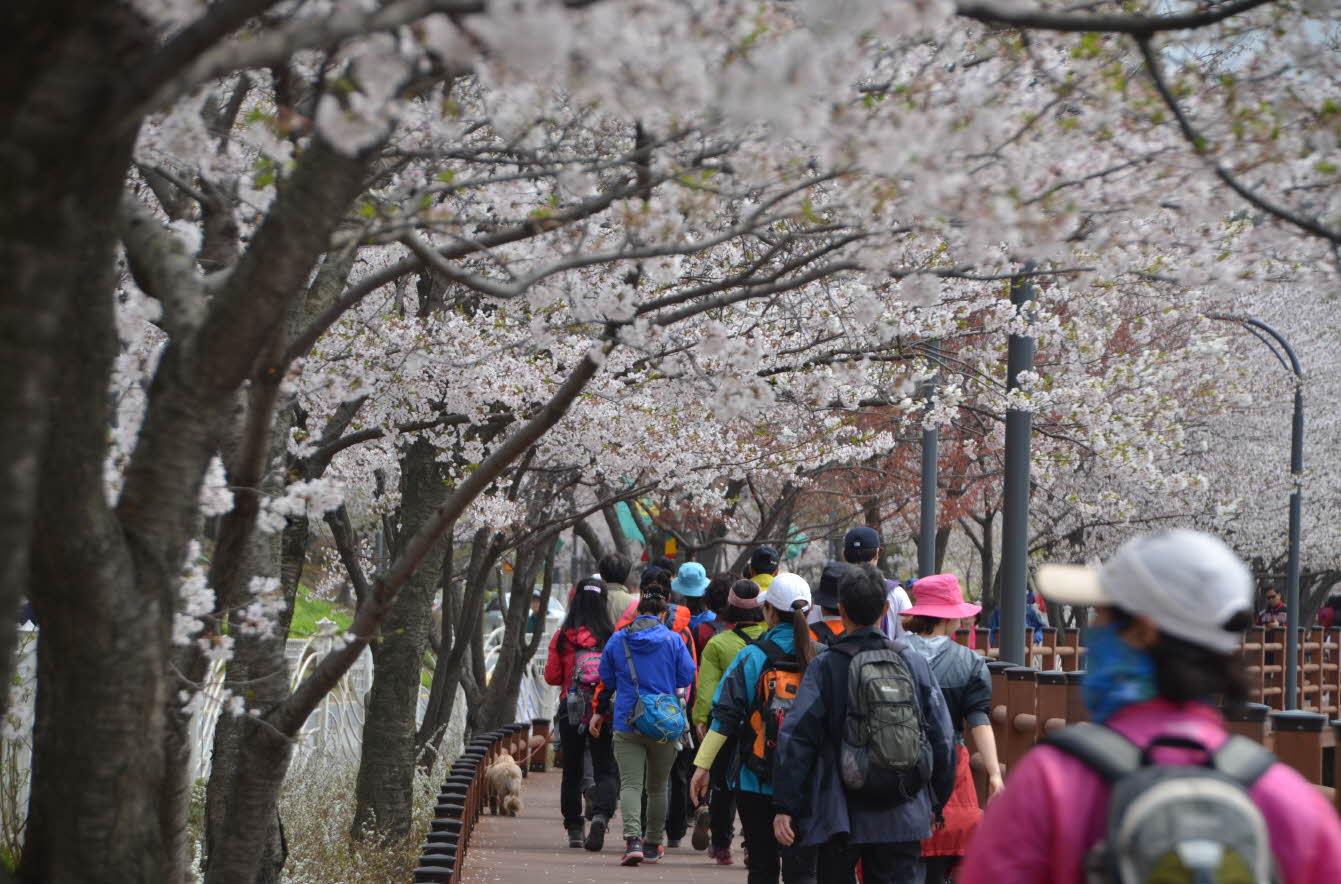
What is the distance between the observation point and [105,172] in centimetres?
270

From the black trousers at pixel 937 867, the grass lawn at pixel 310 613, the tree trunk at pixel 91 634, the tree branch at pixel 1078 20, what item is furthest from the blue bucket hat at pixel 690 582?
the grass lawn at pixel 310 613

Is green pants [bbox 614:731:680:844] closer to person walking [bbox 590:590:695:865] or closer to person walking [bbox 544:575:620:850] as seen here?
person walking [bbox 590:590:695:865]

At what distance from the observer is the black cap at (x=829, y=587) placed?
21.8ft

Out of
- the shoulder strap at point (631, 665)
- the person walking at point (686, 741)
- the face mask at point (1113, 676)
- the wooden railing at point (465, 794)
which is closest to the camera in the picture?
the face mask at point (1113, 676)

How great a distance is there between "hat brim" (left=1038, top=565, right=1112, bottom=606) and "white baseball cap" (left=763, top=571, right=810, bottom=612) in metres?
3.81

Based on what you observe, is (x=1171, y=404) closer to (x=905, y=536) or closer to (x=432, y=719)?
(x=432, y=719)

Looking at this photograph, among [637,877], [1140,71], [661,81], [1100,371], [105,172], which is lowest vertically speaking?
[637,877]

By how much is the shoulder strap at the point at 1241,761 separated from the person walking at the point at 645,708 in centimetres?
698

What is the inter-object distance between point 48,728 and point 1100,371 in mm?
13540

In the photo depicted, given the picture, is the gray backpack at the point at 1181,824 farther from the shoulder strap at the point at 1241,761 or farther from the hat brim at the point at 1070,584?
the hat brim at the point at 1070,584

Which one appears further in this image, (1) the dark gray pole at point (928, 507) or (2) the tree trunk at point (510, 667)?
(2) the tree trunk at point (510, 667)

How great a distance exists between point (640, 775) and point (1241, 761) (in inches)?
298

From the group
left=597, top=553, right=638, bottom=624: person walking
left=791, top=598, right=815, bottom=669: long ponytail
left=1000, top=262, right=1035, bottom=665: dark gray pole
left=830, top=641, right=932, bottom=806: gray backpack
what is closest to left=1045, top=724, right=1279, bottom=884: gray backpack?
left=830, top=641, right=932, bottom=806: gray backpack

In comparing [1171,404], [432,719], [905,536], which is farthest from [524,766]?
[905,536]
